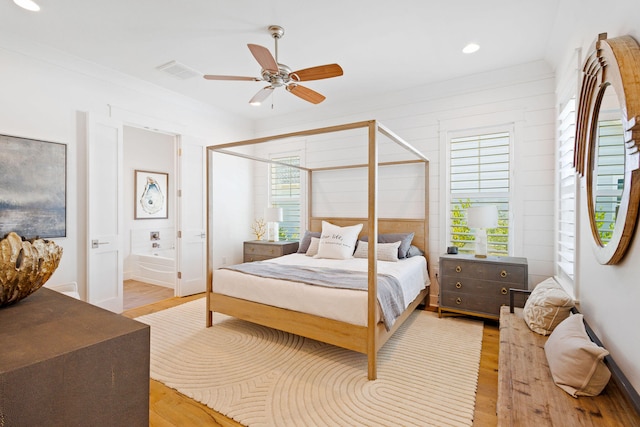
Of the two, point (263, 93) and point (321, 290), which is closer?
point (321, 290)

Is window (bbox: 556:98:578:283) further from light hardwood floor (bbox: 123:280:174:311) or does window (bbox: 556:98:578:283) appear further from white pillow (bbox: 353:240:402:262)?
light hardwood floor (bbox: 123:280:174:311)

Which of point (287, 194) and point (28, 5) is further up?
point (28, 5)

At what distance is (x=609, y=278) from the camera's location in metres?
1.63

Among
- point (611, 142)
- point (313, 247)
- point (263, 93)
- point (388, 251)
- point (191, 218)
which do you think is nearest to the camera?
point (611, 142)

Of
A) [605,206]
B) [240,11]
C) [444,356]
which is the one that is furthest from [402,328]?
[240,11]

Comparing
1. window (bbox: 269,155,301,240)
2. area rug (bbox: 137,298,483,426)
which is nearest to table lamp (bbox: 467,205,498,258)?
area rug (bbox: 137,298,483,426)

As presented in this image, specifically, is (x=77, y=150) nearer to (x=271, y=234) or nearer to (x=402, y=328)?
(x=271, y=234)

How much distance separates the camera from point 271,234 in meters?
5.18

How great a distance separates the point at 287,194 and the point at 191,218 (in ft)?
5.09

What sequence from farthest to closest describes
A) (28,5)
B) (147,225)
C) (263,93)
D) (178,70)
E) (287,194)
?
(147,225)
(287,194)
(178,70)
(263,93)
(28,5)

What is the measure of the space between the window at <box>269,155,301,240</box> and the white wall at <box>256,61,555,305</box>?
0.61 meters

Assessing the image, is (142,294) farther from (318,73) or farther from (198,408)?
(318,73)

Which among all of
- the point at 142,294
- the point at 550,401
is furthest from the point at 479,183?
the point at 142,294

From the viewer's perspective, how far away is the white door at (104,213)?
3.49 meters
